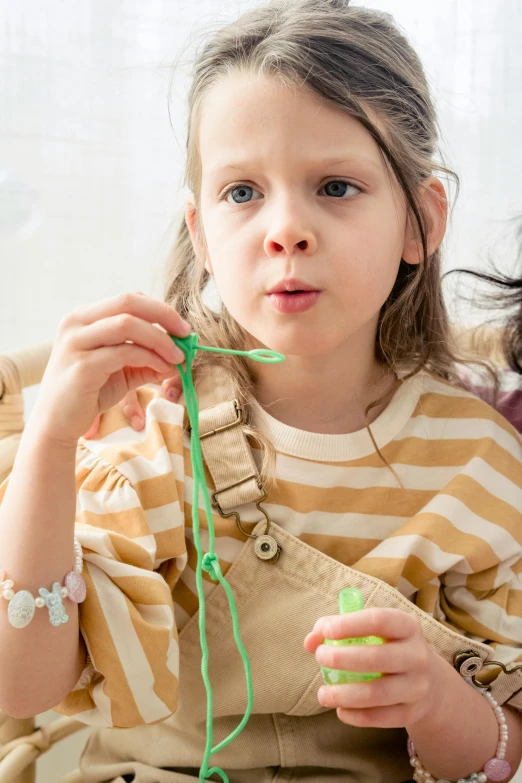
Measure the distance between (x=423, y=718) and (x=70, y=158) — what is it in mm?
972

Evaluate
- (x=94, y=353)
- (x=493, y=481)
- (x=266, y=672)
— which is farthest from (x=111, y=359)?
(x=493, y=481)

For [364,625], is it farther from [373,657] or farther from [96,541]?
[96,541]

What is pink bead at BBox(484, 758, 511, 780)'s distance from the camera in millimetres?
839

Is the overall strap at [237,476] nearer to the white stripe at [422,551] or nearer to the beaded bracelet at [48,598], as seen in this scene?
the white stripe at [422,551]

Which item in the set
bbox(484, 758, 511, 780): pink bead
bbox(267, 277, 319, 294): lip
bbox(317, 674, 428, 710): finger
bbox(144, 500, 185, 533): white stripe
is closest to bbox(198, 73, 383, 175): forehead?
bbox(267, 277, 319, 294): lip

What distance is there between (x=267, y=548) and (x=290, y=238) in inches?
11.6

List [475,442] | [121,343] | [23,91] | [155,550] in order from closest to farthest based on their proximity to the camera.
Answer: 1. [121,343]
2. [155,550]
3. [475,442]
4. [23,91]

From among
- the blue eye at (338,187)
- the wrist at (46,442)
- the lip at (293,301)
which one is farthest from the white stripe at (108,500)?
the blue eye at (338,187)

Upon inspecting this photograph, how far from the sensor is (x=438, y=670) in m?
0.77

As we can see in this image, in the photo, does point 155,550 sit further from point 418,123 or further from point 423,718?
point 418,123

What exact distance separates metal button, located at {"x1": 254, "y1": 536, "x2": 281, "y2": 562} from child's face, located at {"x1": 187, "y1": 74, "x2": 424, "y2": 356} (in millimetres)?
181

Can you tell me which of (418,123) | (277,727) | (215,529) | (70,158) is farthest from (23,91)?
(277,727)

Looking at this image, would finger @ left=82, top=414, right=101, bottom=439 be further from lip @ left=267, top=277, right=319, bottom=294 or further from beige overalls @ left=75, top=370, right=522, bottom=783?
lip @ left=267, top=277, right=319, bottom=294

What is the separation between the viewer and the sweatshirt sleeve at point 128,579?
29.2 inches
